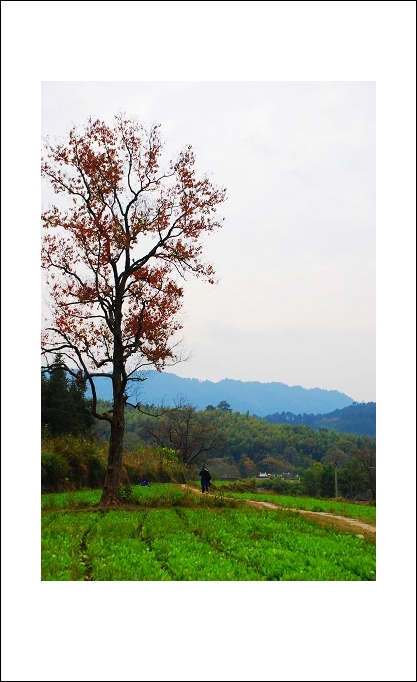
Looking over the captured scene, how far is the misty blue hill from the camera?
3194 cm

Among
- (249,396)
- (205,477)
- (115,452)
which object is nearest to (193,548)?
(115,452)

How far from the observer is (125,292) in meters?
12.9

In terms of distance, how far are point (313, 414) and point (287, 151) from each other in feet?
128

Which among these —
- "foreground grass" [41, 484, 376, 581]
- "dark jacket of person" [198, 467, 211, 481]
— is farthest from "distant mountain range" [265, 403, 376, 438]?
"foreground grass" [41, 484, 376, 581]

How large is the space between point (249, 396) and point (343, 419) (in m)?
8.90

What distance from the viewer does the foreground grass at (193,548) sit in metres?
7.09

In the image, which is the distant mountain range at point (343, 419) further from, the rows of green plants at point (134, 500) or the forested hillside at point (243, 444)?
the rows of green plants at point (134, 500)

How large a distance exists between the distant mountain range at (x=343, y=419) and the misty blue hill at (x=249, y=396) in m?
0.47

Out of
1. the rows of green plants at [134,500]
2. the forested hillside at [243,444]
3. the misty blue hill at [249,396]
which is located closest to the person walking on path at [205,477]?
the rows of green plants at [134,500]

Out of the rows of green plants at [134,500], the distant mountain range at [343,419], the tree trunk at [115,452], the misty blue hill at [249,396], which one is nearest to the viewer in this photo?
the rows of green plants at [134,500]

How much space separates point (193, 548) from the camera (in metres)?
8.29

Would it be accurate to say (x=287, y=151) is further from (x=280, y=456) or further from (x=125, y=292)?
(x=280, y=456)

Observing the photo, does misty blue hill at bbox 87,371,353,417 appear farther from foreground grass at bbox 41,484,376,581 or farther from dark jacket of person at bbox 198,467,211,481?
foreground grass at bbox 41,484,376,581
